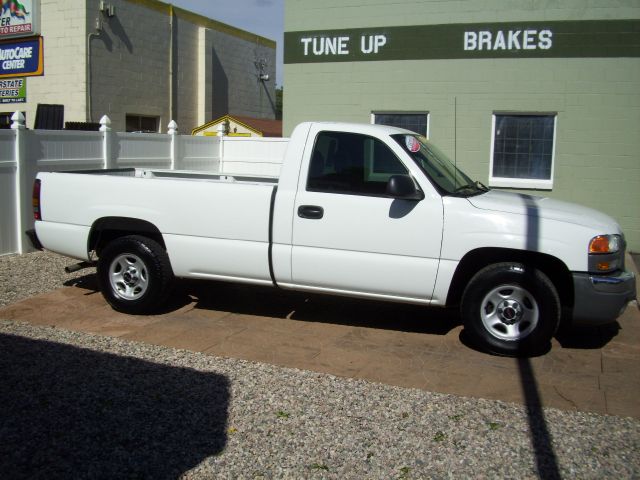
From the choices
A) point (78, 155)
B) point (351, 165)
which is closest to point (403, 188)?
point (351, 165)

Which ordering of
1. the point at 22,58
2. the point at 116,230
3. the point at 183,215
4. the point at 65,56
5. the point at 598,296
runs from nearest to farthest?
the point at 598,296
the point at 183,215
the point at 116,230
the point at 65,56
the point at 22,58

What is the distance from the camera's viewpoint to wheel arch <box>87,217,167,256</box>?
23.0 feet

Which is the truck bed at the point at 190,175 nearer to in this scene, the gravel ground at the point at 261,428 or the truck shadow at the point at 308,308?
the truck shadow at the point at 308,308

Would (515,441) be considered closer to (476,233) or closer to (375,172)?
(476,233)

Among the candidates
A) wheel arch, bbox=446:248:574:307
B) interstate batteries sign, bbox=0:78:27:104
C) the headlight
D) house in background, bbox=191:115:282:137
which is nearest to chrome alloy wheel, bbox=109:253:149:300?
wheel arch, bbox=446:248:574:307

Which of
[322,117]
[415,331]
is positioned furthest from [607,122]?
[415,331]

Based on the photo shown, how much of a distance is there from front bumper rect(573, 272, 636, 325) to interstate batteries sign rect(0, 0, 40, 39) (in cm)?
1767

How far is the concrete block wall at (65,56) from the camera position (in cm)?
1872

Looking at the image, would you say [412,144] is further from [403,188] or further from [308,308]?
[308,308]

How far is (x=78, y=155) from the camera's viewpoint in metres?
10.9

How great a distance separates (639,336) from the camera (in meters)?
6.80

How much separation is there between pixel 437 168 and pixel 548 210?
1090 millimetres

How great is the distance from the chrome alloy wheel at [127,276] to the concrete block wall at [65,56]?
505 inches

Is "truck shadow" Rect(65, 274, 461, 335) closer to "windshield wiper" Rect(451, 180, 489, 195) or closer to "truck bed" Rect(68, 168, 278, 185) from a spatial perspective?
"truck bed" Rect(68, 168, 278, 185)
